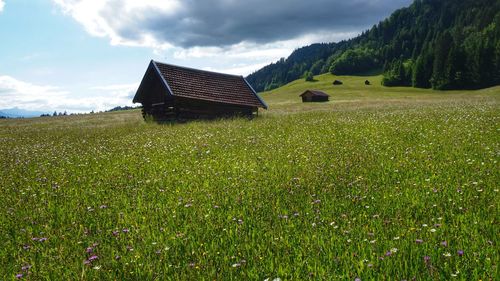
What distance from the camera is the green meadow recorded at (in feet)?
12.4

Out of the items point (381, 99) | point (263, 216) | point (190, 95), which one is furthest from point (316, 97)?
point (263, 216)

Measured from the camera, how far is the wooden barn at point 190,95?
27.9m

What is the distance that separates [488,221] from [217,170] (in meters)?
5.56

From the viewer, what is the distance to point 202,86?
30.1 metres

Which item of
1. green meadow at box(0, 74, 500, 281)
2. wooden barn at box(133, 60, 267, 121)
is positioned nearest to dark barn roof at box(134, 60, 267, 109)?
wooden barn at box(133, 60, 267, 121)

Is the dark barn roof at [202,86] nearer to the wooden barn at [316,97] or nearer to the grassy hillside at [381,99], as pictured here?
the grassy hillside at [381,99]

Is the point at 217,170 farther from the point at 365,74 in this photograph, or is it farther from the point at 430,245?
the point at 365,74

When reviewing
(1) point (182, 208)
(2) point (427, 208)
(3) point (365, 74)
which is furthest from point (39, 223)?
(3) point (365, 74)

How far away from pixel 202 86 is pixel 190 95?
2485 mm

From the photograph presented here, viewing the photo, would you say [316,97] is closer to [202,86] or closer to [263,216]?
[202,86]

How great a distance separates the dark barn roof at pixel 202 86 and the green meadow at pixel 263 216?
18530 millimetres

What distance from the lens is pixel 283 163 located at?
8.87 metres

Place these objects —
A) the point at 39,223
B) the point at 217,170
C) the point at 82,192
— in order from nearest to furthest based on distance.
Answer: the point at 39,223 → the point at 82,192 → the point at 217,170

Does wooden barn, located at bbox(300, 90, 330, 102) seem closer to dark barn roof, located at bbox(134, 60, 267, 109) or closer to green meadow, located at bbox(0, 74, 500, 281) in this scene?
dark barn roof, located at bbox(134, 60, 267, 109)
